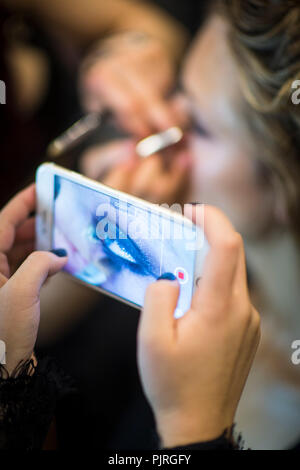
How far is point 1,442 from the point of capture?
0.37m

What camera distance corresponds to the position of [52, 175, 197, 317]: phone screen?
41 cm

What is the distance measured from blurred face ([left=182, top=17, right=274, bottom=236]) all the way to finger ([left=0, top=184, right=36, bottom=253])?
10.4 inches

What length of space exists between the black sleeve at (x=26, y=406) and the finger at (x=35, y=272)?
0.07 metres

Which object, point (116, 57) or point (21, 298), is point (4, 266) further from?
point (116, 57)

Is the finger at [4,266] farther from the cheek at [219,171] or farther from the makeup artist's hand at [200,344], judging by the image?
the cheek at [219,171]

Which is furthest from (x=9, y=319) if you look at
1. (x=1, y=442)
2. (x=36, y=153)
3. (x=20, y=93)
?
(x=20, y=93)

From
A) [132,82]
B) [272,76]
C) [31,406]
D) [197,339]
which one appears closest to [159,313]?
[197,339]

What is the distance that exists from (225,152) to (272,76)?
15 cm

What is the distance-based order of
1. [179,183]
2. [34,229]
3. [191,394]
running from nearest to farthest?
[191,394], [34,229], [179,183]

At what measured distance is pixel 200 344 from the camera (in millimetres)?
349

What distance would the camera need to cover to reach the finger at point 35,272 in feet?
1.27

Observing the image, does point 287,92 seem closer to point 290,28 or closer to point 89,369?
point 290,28
